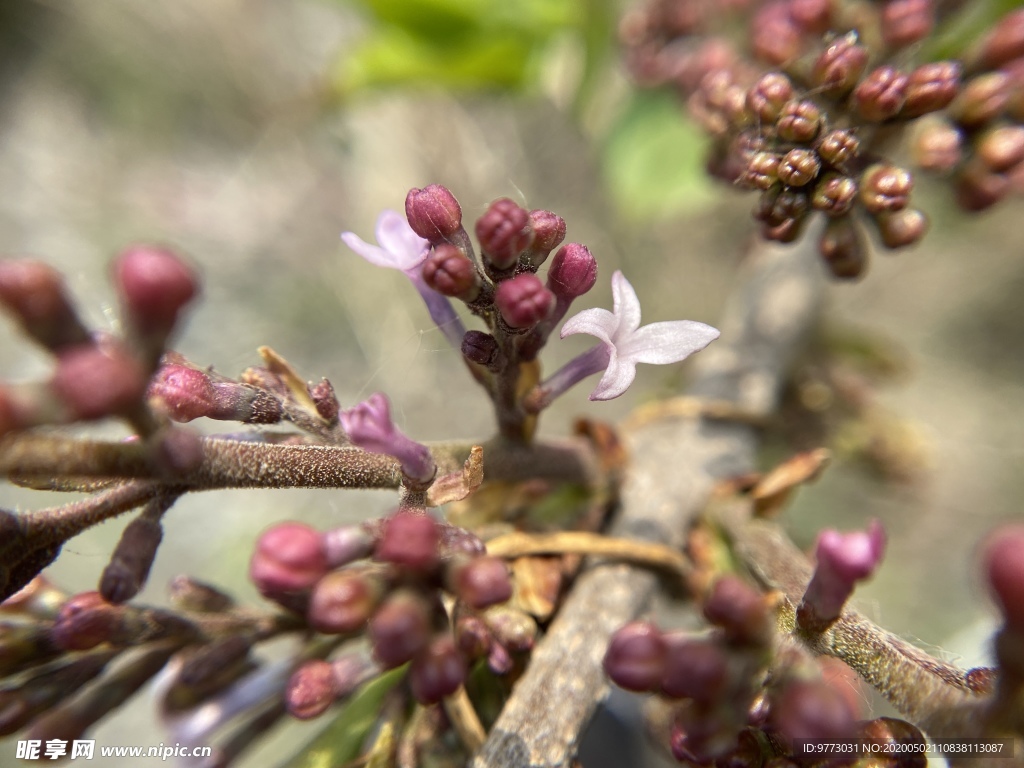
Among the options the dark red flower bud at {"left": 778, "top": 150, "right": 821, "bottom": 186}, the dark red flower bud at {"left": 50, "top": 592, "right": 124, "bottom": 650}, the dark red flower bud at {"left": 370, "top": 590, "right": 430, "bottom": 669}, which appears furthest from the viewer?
the dark red flower bud at {"left": 778, "top": 150, "right": 821, "bottom": 186}

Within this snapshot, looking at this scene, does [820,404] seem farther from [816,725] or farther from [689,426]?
[816,725]

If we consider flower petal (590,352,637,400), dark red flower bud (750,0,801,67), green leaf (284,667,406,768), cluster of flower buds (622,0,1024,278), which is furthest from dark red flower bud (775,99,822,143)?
green leaf (284,667,406,768)

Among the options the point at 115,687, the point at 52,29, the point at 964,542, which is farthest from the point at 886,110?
the point at 52,29

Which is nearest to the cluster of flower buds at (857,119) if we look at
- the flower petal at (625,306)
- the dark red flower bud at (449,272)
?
the flower petal at (625,306)

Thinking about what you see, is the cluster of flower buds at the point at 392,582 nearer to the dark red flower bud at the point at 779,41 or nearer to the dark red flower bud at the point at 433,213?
the dark red flower bud at the point at 433,213

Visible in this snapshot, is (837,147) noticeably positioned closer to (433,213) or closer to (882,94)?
(882,94)

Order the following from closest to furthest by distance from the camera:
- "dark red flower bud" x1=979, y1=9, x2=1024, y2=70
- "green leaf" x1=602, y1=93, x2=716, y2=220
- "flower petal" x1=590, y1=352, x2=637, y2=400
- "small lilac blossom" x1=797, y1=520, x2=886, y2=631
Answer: "small lilac blossom" x1=797, y1=520, x2=886, y2=631
"flower petal" x1=590, y1=352, x2=637, y2=400
"dark red flower bud" x1=979, y1=9, x2=1024, y2=70
"green leaf" x1=602, y1=93, x2=716, y2=220

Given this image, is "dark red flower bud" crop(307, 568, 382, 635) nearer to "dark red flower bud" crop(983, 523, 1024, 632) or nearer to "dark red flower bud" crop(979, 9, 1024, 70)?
"dark red flower bud" crop(983, 523, 1024, 632)
